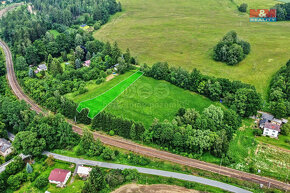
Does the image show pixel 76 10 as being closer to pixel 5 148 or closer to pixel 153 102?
pixel 153 102

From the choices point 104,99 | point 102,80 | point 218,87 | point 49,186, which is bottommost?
point 49,186

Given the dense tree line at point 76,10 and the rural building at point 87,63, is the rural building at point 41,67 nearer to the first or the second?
the rural building at point 87,63

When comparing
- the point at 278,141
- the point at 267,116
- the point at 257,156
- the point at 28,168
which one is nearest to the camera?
the point at 28,168

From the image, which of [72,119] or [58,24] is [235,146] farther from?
[58,24]

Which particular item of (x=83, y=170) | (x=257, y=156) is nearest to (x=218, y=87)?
(x=257, y=156)

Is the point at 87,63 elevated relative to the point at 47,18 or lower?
lower

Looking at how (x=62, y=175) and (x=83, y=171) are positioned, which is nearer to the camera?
(x=62, y=175)

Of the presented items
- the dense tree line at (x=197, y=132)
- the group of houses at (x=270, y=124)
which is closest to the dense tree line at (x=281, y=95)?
the group of houses at (x=270, y=124)

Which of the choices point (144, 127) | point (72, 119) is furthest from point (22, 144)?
point (144, 127)
